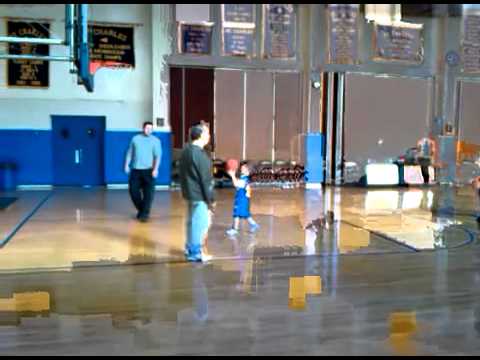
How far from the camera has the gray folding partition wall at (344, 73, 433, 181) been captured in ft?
55.9

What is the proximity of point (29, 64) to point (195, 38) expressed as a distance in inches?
181

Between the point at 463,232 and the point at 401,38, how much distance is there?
404 inches

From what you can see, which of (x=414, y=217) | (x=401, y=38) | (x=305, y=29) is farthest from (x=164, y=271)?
(x=401, y=38)

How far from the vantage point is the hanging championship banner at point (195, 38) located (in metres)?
15.0

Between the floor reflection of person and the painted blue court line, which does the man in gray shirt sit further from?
the floor reflection of person

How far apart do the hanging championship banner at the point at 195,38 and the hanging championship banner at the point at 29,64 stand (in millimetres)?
3632

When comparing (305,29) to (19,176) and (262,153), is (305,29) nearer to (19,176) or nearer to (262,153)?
(262,153)

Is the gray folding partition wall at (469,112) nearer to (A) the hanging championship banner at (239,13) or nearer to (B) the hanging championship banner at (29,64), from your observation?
(A) the hanging championship banner at (239,13)

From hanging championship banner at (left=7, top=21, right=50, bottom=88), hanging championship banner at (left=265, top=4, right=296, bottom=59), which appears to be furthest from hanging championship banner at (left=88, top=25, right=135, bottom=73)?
hanging championship banner at (left=265, top=4, right=296, bottom=59)

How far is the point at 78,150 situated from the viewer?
15.2 metres

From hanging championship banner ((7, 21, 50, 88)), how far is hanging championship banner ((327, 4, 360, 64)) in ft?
26.8

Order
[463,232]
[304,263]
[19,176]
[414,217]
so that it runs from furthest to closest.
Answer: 1. [19,176]
2. [414,217]
3. [463,232]
4. [304,263]

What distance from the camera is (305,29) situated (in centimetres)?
1605

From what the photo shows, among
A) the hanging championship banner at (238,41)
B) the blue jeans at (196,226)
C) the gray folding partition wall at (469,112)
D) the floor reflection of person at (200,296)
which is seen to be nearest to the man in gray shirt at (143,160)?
the blue jeans at (196,226)
